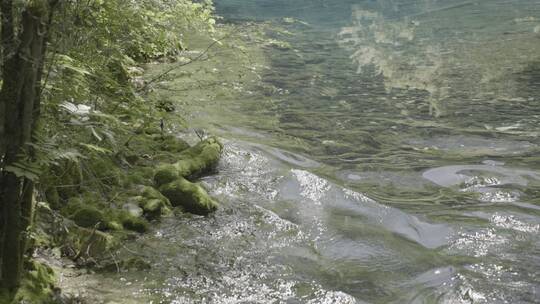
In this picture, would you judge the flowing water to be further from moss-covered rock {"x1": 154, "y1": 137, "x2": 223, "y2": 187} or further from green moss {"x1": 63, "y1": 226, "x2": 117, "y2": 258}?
green moss {"x1": 63, "y1": 226, "x2": 117, "y2": 258}

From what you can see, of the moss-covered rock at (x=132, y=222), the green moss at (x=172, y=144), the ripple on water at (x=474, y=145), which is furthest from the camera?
the ripple on water at (x=474, y=145)

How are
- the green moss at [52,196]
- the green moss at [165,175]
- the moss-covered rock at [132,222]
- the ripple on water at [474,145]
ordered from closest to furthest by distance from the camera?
the green moss at [52,196]
the moss-covered rock at [132,222]
the green moss at [165,175]
the ripple on water at [474,145]

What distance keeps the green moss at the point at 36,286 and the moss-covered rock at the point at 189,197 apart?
9.18 ft

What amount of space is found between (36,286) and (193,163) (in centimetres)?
475

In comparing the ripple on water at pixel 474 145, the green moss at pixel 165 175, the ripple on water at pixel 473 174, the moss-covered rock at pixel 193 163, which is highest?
the green moss at pixel 165 175

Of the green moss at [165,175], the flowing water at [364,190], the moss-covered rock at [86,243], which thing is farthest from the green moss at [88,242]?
the green moss at [165,175]

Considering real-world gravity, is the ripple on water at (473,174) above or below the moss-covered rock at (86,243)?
below

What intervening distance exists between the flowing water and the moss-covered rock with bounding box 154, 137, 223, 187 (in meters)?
0.23

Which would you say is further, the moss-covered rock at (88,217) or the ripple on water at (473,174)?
the ripple on water at (473,174)

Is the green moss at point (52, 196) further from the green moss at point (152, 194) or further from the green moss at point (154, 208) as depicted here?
the green moss at point (152, 194)

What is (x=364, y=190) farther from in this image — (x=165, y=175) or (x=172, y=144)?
(x=172, y=144)

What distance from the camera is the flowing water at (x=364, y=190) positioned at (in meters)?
6.32

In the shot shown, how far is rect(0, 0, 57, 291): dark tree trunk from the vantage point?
3.88 meters

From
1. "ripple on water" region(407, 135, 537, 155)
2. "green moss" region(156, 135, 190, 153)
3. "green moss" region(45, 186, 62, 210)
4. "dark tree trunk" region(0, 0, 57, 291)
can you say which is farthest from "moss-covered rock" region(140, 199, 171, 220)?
"ripple on water" region(407, 135, 537, 155)
